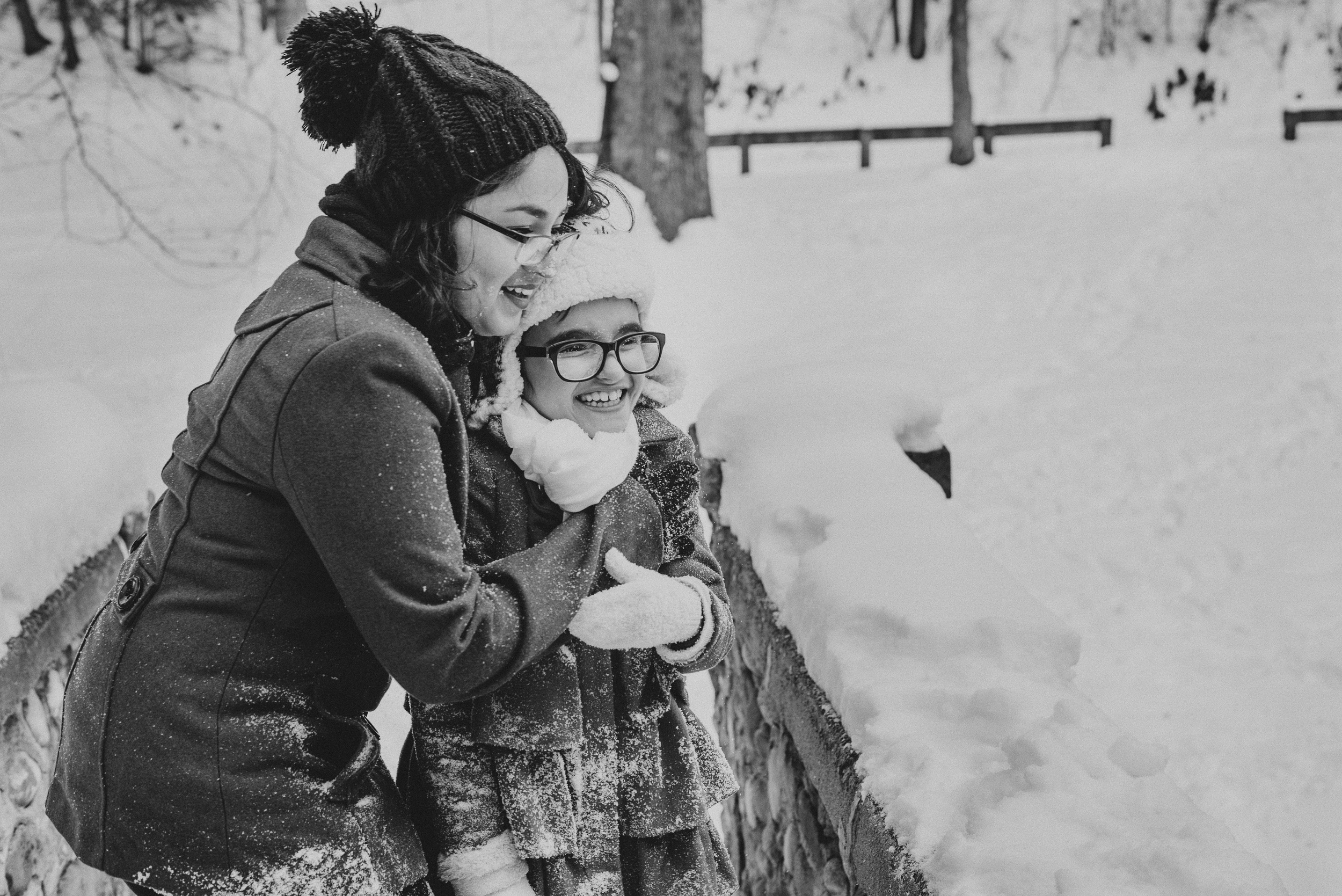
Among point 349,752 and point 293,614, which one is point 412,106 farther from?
point 349,752

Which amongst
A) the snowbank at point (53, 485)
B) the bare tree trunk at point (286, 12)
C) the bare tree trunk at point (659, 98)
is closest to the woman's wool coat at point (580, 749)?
the snowbank at point (53, 485)

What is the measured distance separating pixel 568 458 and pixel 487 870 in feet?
1.95

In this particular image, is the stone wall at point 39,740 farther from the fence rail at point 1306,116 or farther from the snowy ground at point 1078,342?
the fence rail at point 1306,116

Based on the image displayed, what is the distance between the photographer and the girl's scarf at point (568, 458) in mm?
1748

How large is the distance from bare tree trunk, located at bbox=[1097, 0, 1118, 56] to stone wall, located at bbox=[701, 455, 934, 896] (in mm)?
22460

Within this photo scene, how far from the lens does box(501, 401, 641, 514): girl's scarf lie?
1.75 metres

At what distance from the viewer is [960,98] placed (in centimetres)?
1656

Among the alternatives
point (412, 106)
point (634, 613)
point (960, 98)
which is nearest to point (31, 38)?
point (960, 98)

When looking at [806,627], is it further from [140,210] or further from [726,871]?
[140,210]

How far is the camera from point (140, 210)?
40.0ft

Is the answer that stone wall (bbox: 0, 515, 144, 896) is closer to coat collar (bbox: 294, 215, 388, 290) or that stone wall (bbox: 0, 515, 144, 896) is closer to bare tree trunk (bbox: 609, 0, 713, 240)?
coat collar (bbox: 294, 215, 388, 290)

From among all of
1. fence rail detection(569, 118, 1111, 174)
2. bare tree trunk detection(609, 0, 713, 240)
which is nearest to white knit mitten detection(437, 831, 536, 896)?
bare tree trunk detection(609, 0, 713, 240)

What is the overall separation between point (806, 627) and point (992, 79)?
23241mm

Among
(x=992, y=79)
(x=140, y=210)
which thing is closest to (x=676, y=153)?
(x=140, y=210)
